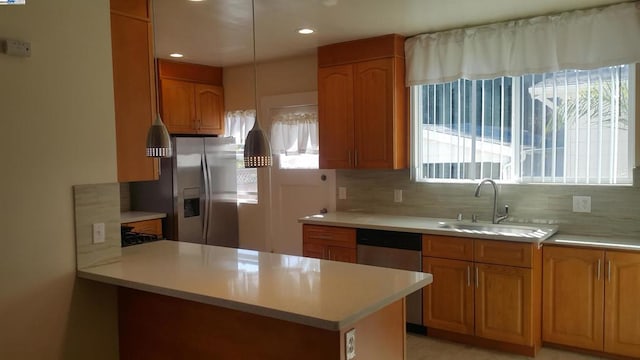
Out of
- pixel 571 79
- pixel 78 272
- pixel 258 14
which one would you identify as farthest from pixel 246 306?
pixel 571 79

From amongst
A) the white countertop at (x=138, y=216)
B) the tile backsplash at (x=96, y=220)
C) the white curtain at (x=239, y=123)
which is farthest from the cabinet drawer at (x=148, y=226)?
the tile backsplash at (x=96, y=220)

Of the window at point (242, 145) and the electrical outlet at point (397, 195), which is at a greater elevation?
the window at point (242, 145)

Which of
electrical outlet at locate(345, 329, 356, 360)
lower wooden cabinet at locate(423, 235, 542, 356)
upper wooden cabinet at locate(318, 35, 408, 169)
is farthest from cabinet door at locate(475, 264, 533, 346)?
electrical outlet at locate(345, 329, 356, 360)

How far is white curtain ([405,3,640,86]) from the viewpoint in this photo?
359 centimetres

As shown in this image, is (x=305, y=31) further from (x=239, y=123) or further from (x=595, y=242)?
(x=595, y=242)

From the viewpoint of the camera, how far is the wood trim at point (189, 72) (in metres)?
5.41

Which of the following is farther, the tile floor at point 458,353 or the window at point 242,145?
the window at point 242,145

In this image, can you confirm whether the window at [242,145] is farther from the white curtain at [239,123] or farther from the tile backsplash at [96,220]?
→ the tile backsplash at [96,220]

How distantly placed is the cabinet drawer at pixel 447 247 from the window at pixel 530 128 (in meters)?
0.74

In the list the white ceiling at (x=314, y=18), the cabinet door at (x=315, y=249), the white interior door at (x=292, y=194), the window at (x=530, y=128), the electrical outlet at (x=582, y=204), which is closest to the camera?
the white ceiling at (x=314, y=18)

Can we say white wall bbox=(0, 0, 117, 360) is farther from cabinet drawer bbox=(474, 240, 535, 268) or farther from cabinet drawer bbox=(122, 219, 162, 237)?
cabinet drawer bbox=(474, 240, 535, 268)

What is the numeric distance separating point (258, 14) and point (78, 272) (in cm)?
208

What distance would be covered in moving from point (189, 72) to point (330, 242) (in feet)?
8.34

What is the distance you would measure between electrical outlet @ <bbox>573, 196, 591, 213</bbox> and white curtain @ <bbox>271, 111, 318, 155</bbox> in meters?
2.45
